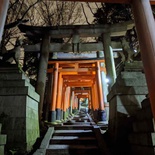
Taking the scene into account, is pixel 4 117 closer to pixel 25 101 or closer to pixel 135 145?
pixel 25 101

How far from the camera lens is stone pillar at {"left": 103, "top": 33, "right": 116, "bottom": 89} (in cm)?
751

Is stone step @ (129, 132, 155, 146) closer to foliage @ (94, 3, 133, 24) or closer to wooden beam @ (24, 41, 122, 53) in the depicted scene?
wooden beam @ (24, 41, 122, 53)

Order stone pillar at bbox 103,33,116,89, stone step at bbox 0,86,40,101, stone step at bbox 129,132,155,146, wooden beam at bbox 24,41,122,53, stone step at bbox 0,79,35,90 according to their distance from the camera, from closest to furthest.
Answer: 1. stone step at bbox 129,132,155,146
2. stone step at bbox 0,86,40,101
3. stone step at bbox 0,79,35,90
4. stone pillar at bbox 103,33,116,89
5. wooden beam at bbox 24,41,122,53

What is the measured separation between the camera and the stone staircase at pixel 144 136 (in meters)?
2.93

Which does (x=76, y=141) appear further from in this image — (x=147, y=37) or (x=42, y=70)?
(x=42, y=70)

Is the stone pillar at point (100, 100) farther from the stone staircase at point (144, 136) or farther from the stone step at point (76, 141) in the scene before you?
the stone staircase at point (144, 136)

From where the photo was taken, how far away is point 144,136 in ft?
10.2

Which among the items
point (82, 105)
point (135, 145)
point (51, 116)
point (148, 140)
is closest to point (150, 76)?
point (148, 140)

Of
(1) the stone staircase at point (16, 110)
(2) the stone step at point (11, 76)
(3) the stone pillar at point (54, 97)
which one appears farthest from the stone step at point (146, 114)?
(3) the stone pillar at point (54, 97)

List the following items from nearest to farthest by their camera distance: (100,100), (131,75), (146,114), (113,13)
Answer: (146,114), (131,75), (113,13), (100,100)

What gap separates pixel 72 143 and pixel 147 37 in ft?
12.5

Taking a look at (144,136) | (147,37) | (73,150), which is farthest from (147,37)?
(73,150)

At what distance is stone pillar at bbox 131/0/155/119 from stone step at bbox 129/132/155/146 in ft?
1.58

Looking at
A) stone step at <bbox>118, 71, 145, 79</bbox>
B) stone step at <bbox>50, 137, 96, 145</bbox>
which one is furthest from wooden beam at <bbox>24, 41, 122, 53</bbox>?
stone step at <bbox>50, 137, 96, 145</bbox>
